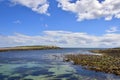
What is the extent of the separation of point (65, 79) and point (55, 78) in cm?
174

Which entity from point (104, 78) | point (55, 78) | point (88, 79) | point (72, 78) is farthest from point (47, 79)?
point (104, 78)

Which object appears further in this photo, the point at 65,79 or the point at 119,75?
the point at 119,75

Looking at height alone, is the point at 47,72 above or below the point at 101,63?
below

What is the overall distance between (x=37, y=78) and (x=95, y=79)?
8.87 metres

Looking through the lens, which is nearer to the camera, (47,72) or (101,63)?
(47,72)

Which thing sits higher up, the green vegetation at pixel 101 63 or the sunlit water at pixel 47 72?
Answer: the green vegetation at pixel 101 63

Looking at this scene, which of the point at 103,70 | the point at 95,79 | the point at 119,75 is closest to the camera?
the point at 95,79

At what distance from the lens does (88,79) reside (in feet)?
105

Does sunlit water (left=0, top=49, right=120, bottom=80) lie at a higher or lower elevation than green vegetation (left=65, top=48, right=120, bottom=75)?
lower

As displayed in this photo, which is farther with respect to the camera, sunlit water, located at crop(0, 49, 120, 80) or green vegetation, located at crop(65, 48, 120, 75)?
green vegetation, located at crop(65, 48, 120, 75)

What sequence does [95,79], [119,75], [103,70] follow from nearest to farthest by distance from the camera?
[95,79] → [119,75] → [103,70]

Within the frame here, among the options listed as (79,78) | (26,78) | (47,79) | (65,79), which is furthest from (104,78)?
(26,78)

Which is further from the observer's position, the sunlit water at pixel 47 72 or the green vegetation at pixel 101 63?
the green vegetation at pixel 101 63

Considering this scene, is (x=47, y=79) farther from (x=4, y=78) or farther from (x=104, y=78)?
(x=104, y=78)
